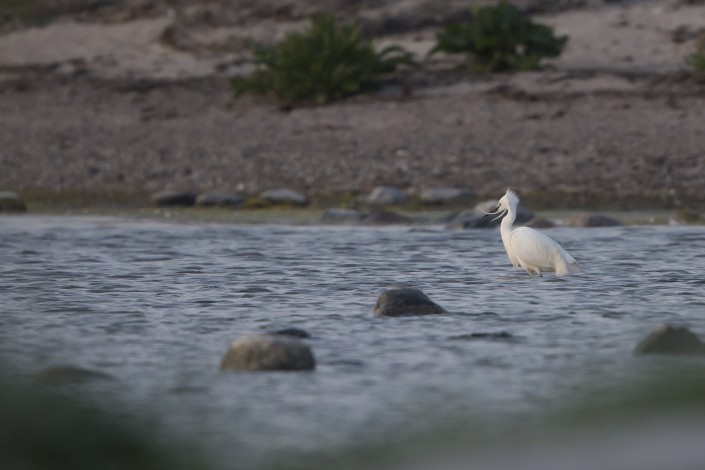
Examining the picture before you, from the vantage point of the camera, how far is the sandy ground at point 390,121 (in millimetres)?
15352

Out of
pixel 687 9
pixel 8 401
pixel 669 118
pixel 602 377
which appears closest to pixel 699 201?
pixel 669 118

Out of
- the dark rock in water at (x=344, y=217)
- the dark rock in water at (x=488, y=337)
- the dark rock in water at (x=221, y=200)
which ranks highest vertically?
the dark rock in water at (x=221, y=200)

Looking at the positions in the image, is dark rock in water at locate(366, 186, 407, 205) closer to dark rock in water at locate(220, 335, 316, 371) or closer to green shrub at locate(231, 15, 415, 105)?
green shrub at locate(231, 15, 415, 105)

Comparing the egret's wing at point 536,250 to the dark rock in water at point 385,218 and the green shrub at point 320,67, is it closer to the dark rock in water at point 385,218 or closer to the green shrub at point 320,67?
the dark rock in water at point 385,218

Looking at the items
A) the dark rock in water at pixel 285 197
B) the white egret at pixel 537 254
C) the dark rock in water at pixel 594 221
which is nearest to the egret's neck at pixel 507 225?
the white egret at pixel 537 254

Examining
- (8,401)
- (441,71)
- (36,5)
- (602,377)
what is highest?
(36,5)

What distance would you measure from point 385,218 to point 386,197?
1.17 m

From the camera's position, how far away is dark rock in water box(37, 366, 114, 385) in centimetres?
619

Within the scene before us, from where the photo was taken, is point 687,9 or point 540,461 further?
point 687,9

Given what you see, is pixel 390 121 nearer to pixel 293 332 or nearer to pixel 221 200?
pixel 221 200

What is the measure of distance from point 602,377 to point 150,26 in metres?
16.0

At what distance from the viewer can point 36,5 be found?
22891 mm

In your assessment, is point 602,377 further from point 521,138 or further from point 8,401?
point 521,138

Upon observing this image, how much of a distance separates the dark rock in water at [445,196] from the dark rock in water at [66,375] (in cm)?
865
